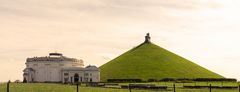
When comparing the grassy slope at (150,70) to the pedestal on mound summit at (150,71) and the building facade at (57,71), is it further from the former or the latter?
the building facade at (57,71)

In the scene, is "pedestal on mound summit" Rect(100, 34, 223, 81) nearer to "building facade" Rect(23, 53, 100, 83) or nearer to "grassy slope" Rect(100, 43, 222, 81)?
"grassy slope" Rect(100, 43, 222, 81)

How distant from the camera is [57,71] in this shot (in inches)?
6073

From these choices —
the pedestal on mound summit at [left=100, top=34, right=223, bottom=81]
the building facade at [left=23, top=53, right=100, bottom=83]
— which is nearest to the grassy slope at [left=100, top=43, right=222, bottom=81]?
the pedestal on mound summit at [left=100, top=34, right=223, bottom=81]

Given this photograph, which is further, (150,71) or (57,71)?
(150,71)

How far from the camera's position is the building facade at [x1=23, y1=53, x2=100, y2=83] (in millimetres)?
151250

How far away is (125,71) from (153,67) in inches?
566

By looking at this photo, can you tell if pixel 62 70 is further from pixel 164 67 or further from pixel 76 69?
pixel 164 67

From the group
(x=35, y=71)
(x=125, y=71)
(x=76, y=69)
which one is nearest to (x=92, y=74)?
(x=76, y=69)

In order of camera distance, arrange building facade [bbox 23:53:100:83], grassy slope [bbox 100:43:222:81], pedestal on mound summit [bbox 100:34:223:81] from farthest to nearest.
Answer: grassy slope [bbox 100:43:222:81]
pedestal on mound summit [bbox 100:34:223:81]
building facade [bbox 23:53:100:83]

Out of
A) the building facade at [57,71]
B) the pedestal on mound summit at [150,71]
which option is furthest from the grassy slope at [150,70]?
the building facade at [57,71]

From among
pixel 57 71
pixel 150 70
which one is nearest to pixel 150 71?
pixel 150 70

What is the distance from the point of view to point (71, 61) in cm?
15925

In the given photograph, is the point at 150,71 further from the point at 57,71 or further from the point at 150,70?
the point at 57,71

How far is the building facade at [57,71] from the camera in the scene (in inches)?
5955
